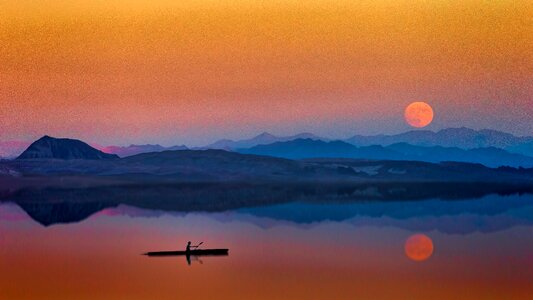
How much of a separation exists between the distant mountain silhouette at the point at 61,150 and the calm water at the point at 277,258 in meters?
132

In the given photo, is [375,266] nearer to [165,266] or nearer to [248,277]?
[248,277]

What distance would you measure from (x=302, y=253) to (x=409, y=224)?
624 inches

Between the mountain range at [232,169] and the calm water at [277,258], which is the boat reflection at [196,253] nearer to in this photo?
the calm water at [277,258]

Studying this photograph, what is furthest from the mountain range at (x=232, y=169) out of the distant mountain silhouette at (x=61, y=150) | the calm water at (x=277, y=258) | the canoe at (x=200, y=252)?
the canoe at (x=200, y=252)

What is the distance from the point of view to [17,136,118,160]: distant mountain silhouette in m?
184

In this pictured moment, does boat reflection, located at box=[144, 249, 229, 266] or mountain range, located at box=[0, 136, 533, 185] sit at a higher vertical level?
mountain range, located at box=[0, 136, 533, 185]

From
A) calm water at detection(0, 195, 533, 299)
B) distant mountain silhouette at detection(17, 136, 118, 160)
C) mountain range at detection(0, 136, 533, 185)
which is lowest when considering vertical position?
calm water at detection(0, 195, 533, 299)

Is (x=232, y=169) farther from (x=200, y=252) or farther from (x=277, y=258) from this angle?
(x=277, y=258)

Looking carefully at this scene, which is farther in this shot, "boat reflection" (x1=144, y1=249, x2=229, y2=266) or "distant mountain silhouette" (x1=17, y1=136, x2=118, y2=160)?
"distant mountain silhouette" (x1=17, y1=136, x2=118, y2=160)

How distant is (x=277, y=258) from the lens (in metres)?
33.7

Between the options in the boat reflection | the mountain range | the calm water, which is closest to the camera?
the calm water

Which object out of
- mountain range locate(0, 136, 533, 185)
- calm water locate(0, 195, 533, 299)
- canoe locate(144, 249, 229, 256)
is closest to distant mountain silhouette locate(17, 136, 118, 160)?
mountain range locate(0, 136, 533, 185)

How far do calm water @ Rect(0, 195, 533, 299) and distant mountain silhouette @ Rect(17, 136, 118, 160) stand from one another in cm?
13216

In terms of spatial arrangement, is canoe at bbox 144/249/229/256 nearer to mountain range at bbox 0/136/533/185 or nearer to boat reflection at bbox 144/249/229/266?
boat reflection at bbox 144/249/229/266
